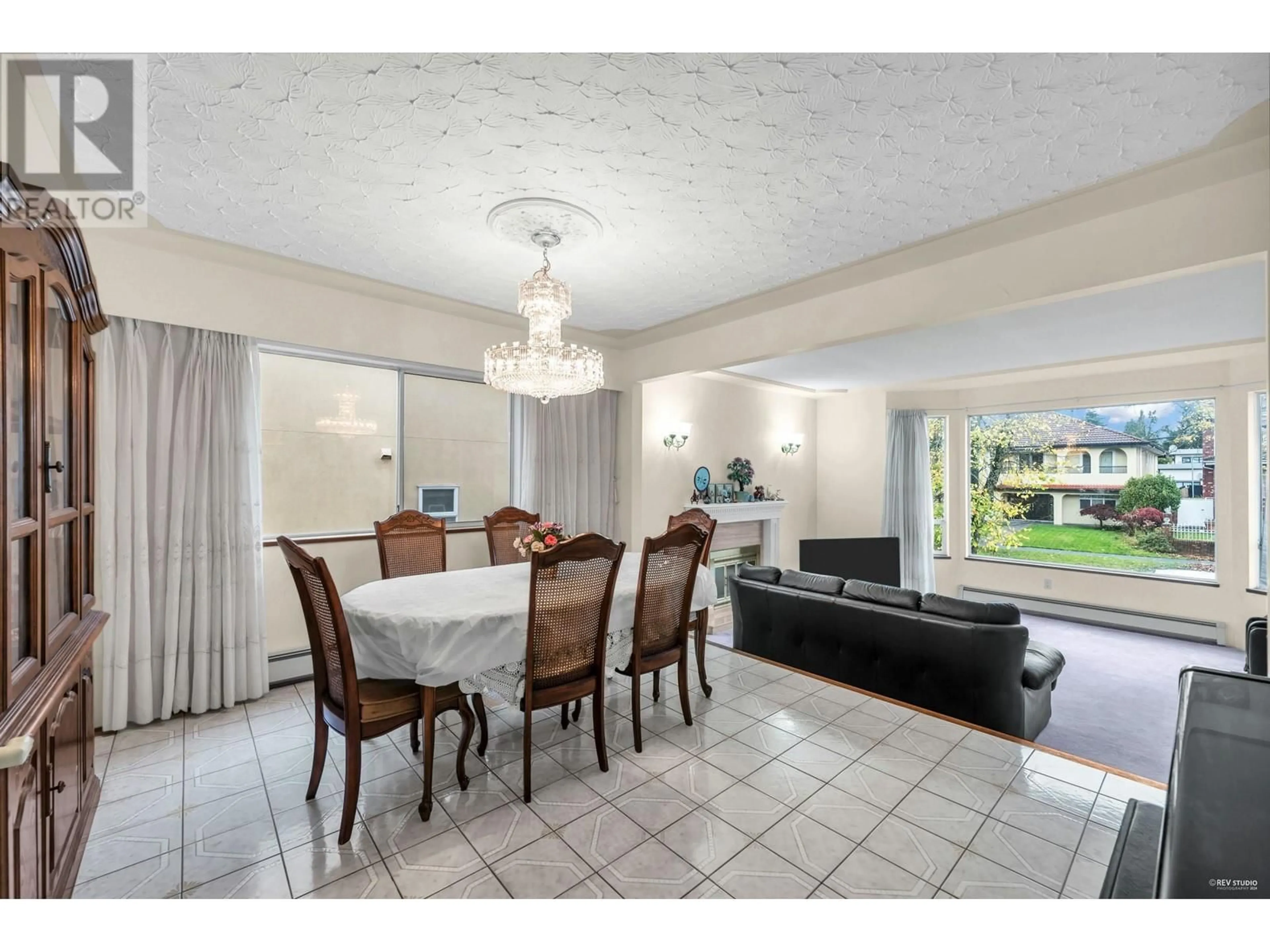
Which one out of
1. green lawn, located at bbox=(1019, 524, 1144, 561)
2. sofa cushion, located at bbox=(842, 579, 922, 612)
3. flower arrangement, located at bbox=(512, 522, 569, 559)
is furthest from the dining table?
green lawn, located at bbox=(1019, 524, 1144, 561)

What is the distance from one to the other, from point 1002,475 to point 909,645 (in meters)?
4.36

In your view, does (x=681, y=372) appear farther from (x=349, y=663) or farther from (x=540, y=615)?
(x=349, y=663)

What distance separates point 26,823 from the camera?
1194mm

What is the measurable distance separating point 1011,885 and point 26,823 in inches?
103

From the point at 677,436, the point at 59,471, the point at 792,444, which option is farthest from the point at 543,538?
the point at 792,444

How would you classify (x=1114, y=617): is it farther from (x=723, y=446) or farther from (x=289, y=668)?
(x=289, y=668)

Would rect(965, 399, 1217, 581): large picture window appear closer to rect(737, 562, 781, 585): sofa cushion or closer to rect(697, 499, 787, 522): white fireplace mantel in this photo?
rect(697, 499, 787, 522): white fireplace mantel

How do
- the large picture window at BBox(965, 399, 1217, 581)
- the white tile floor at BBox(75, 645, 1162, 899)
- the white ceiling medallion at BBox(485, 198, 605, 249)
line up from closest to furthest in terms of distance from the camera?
the white tile floor at BBox(75, 645, 1162, 899) → the white ceiling medallion at BBox(485, 198, 605, 249) → the large picture window at BBox(965, 399, 1217, 581)

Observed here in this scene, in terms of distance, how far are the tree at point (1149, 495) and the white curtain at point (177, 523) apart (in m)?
7.60

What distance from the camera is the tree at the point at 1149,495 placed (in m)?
5.13

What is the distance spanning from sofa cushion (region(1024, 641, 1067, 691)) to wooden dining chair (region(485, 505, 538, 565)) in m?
3.02

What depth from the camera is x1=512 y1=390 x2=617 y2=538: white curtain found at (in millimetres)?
4305

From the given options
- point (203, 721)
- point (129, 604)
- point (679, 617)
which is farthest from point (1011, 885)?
point (129, 604)

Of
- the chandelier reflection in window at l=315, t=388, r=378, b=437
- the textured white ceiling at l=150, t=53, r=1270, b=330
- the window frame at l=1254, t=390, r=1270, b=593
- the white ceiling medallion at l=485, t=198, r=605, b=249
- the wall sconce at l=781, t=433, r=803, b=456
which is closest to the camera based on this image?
the textured white ceiling at l=150, t=53, r=1270, b=330
